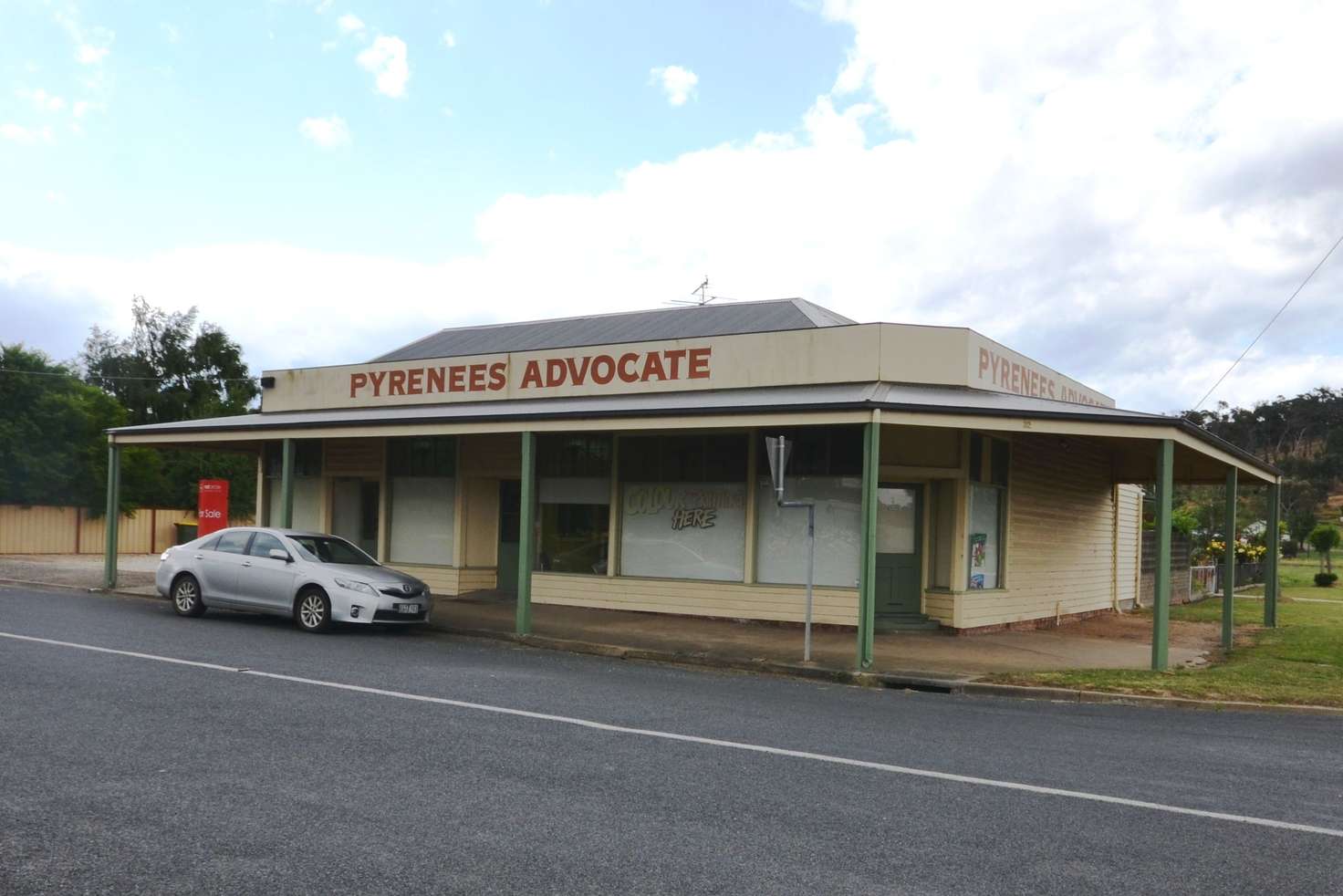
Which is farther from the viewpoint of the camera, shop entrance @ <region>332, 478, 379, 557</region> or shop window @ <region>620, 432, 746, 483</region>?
shop entrance @ <region>332, 478, 379, 557</region>

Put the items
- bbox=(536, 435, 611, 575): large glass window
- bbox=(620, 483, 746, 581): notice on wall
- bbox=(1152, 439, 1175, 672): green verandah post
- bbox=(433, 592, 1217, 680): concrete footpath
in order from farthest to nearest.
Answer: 1. bbox=(536, 435, 611, 575): large glass window
2. bbox=(620, 483, 746, 581): notice on wall
3. bbox=(433, 592, 1217, 680): concrete footpath
4. bbox=(1152, 439, 1175, 672): green verandah post

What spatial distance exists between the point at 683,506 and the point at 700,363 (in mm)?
2216

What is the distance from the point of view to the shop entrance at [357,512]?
68.0 feet

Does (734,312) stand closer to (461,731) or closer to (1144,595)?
(1144,595)

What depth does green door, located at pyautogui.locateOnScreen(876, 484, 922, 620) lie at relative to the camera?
16.0 meters

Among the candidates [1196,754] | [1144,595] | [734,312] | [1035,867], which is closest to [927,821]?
[1035,867]

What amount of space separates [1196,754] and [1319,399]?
9826 centimetres

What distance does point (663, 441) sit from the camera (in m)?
17.5

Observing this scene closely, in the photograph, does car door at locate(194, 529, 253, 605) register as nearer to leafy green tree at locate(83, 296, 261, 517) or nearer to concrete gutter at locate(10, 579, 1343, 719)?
concrete gutter at locate(10, 579, 1343, 719)

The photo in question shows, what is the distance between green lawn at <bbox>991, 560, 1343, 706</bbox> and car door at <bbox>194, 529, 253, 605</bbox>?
987cm

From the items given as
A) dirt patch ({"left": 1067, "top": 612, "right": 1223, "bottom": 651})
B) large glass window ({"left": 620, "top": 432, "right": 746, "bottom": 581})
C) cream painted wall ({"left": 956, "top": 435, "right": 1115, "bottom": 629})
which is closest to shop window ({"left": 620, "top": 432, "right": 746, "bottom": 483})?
large glass window ({"left": 620, "top": 432, "right": 746, "bottom": 581})

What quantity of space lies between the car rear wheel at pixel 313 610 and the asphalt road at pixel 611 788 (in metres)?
3.49

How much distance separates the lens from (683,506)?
1725cm

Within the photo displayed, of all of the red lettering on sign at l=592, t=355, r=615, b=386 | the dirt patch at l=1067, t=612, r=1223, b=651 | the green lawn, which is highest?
the red lettering on sign at l=592, t=355, r=615, b=386
